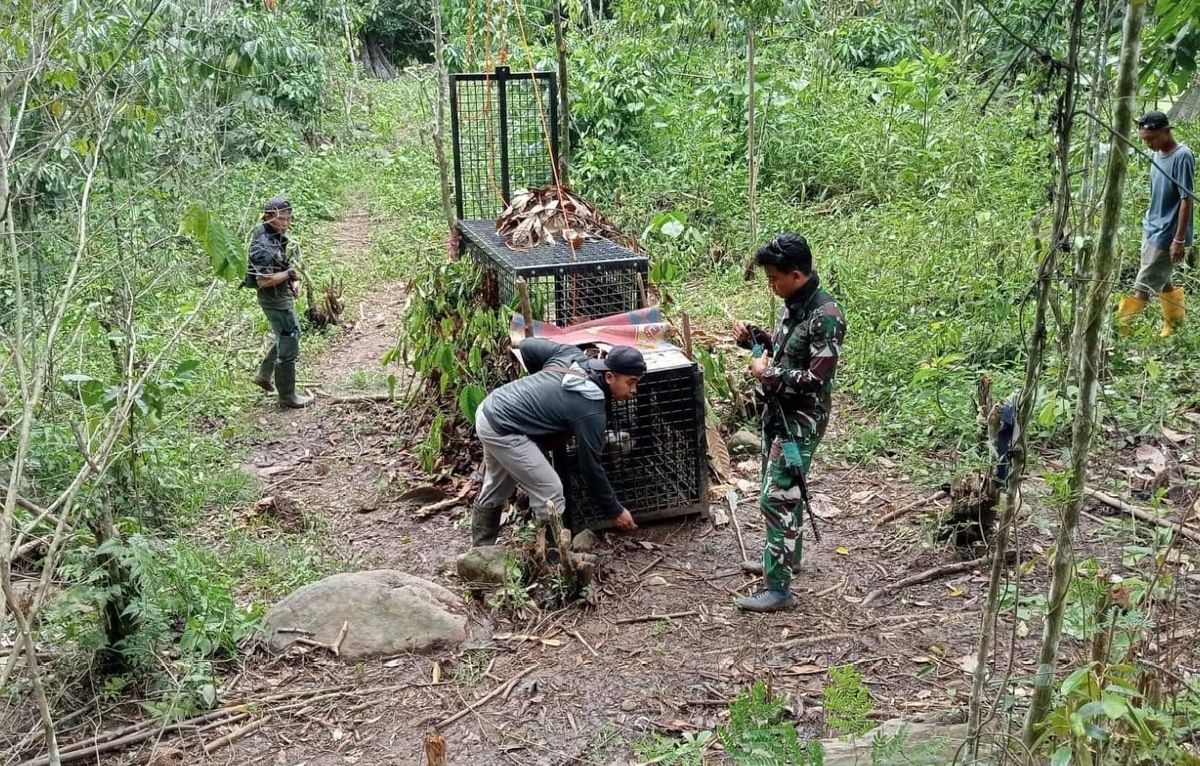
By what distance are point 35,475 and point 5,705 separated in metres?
1.88

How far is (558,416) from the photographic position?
5.02m

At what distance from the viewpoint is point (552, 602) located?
5016mm

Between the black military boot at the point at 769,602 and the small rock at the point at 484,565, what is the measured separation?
3.90 feet

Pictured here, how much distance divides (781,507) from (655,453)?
1.11m

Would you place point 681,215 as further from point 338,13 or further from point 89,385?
point 338,13

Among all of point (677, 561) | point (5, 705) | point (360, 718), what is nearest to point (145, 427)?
point (5, 705)

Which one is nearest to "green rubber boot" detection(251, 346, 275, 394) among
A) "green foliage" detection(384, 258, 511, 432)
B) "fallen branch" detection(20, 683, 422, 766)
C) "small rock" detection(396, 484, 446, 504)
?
"green foliage" detection(384, 258, 511, 432)

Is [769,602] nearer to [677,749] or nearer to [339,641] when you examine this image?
[677,749]

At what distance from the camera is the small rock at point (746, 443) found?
683cm

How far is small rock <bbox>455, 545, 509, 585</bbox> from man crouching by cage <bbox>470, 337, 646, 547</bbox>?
1.02 ft

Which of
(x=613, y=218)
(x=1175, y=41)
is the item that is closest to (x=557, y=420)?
(x=1175, y=41)

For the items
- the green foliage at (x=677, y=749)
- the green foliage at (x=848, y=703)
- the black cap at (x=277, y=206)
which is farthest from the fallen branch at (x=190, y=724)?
the black cap at (x=277, y=206)

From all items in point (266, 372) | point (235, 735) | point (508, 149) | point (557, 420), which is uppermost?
point (508, 149)

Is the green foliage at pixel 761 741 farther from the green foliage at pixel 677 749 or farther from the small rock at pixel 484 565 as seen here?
the small rock at pixel 484 565
